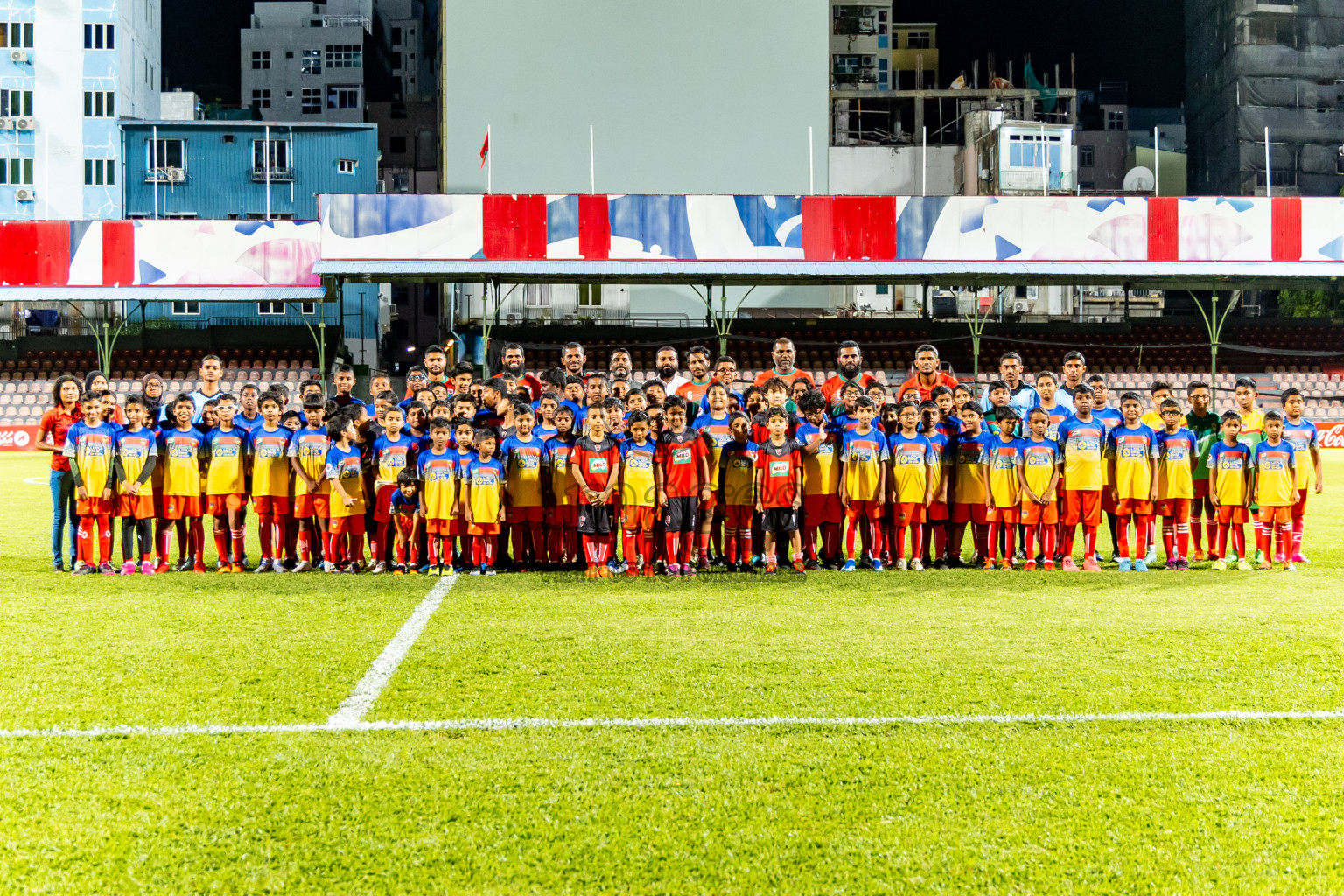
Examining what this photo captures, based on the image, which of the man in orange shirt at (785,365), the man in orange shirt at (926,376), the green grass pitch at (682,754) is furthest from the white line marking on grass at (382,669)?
the man in orange shirt at (926,376)

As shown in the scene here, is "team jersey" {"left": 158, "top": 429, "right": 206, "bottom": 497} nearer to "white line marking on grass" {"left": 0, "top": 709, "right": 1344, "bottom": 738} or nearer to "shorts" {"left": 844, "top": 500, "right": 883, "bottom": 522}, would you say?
"white line marking on grass" {"left": 0, "top": 709, "right": 1344, "bottom": 738}

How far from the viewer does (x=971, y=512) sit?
8656 millimetres

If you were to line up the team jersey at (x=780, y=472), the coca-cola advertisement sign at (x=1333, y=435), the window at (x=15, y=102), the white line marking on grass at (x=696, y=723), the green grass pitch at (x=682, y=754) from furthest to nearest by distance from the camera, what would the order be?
the window at (x=15, y=102) < the coca-cola advertisement sign at (x=1333, y=435) < the team jersey at (x=780, y=472) < the white line marking on grass at (x=696, y=723) < the green grass pitch at (x=682, y=754)

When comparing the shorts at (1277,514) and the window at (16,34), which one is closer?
the shorts at (1277,514)

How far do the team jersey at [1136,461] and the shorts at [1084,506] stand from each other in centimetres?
23

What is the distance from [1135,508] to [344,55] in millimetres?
53244

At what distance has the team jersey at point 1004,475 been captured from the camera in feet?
28.0

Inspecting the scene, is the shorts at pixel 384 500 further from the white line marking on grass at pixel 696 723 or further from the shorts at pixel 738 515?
the white line marking on grass at pixel 696 723

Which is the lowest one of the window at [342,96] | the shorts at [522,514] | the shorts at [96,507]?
the shorts at [522,514]

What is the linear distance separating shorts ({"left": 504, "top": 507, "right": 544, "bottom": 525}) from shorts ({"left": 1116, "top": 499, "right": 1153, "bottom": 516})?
465cm

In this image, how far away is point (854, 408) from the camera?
336 inches

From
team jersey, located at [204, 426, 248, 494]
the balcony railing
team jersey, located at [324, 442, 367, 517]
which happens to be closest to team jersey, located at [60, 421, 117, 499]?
team jersey, located at [204, 426, 248, 494]

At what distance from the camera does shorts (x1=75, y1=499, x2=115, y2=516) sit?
8.33 metres

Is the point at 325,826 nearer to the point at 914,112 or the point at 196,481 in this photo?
the point at 196,481
